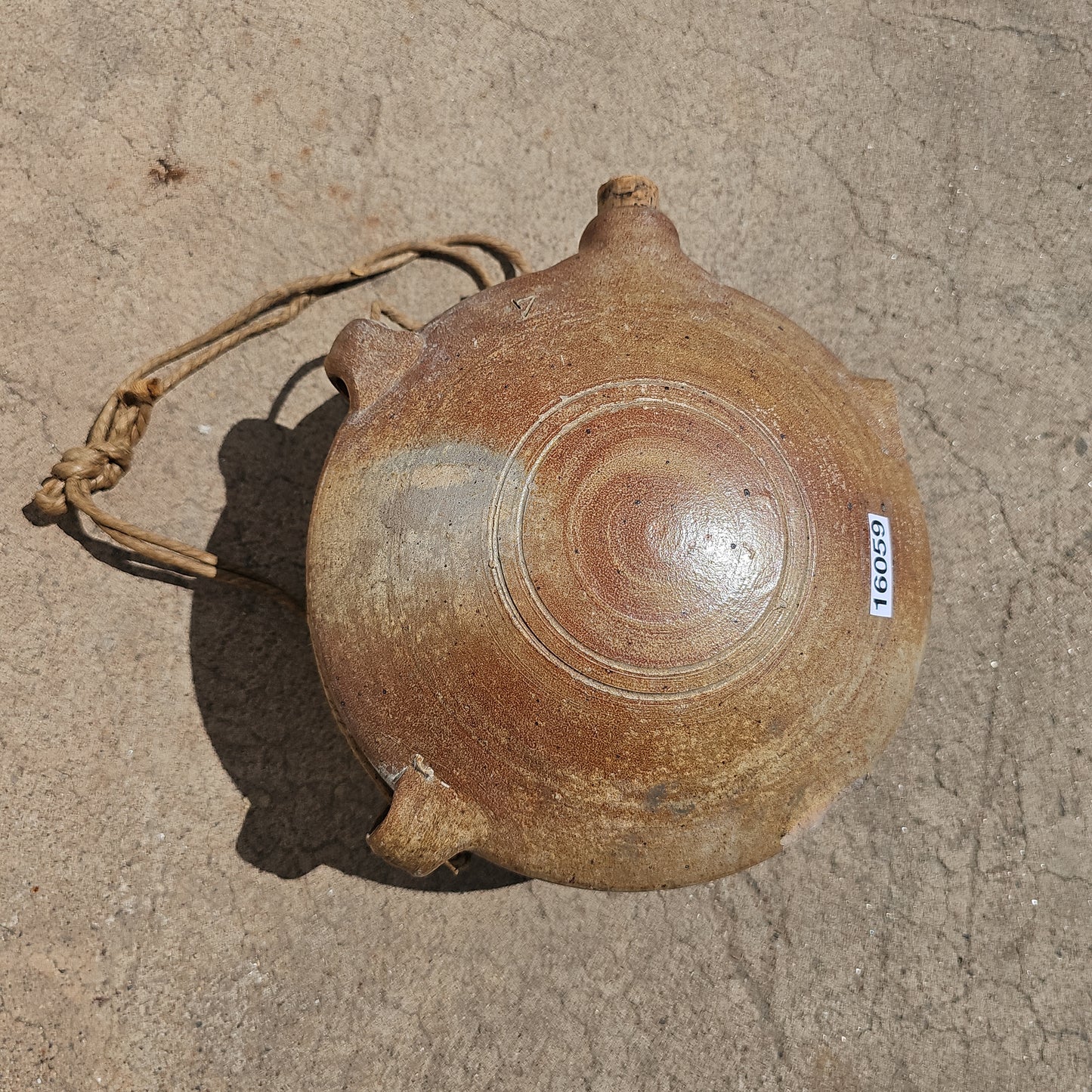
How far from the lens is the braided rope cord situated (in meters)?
2.01

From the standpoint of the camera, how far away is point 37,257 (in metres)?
2.23

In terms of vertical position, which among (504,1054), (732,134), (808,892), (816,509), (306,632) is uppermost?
(732,134)

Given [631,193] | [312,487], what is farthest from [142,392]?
[631,193]

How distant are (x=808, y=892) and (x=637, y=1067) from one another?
0.61 meters

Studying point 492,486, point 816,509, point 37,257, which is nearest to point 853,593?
point 816,509

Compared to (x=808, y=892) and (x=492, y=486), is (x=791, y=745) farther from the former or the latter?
(x=808, y=892)

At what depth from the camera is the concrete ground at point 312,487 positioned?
207 cm

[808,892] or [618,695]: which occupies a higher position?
[618,695]

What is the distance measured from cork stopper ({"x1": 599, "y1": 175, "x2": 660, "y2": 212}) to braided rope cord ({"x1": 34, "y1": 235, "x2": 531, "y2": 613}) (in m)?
0.67

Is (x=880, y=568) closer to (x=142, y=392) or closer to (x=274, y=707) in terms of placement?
(x=274, y=707)

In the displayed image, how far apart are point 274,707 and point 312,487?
0.58m

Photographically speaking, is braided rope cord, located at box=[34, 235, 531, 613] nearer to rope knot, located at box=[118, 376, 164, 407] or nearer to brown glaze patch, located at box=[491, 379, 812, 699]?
rope knot, located at box=[118, 376, 164, 407]

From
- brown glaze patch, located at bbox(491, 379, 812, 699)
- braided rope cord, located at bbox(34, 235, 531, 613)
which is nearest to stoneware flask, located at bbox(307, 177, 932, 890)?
brown glaze patch, located at bbox(491, 379, 812, 699)

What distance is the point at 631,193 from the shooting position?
1.66m
